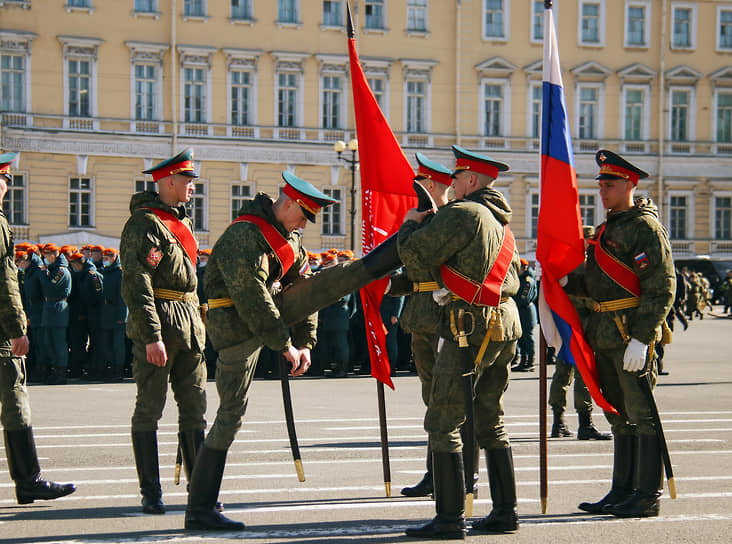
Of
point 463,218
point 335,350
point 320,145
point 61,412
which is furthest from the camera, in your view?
point 320,145

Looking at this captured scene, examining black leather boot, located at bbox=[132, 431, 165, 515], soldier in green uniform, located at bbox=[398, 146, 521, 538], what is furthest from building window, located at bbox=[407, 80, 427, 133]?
soldier in green uniform, located at bbox=[398, 146, 521, 538]

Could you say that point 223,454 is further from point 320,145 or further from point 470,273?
point 320,145

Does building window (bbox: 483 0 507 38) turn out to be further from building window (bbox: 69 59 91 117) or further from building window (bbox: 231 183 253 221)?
building window (bbox: 69 59 91 117)

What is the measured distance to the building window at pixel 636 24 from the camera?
4878 cm

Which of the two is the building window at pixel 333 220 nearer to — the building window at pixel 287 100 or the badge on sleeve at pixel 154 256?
the building window at pixel 287 100

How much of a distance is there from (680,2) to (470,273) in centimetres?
4567

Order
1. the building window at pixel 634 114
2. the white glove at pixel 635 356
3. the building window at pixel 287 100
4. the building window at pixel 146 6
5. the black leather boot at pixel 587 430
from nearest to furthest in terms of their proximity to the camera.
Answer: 1. the white glove at pixel 635 356
2. the black leather boot at pixel 587 430
3. the building window at pixel 146 6
4. the building window at pixel 287 100
5. the building window at pixel 634 114

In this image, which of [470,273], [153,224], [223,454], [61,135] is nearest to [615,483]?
[470,273]

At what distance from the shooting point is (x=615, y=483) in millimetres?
7941

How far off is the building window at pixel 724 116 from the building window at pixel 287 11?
723 inches

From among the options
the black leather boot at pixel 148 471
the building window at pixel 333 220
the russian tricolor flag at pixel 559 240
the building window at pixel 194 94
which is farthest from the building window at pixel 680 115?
the black leather boot at pixel 148 471

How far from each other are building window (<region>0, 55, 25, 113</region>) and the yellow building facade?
0.07 meters

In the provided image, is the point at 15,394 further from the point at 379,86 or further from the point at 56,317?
the point at 379,86

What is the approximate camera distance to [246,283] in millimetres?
6934
